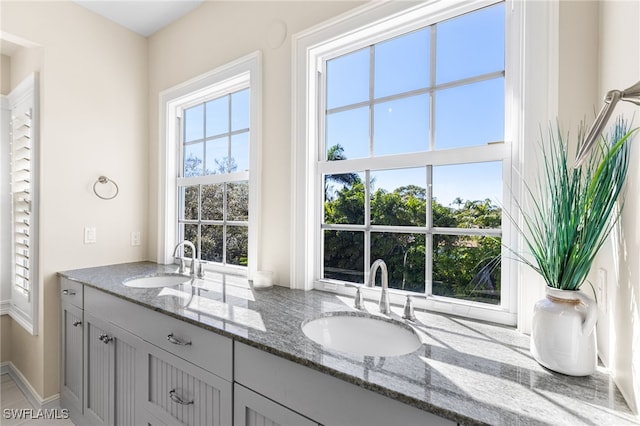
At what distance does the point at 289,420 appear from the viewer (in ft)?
3.05

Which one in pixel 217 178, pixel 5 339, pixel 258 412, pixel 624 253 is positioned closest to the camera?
pixel 624 253

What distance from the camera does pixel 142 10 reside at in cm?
220

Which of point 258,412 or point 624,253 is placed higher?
point 624,253

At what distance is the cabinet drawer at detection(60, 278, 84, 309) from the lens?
73.4 inches

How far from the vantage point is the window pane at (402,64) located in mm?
1407

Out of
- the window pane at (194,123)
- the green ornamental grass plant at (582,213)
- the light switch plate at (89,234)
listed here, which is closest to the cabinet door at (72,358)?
the light switch plate at (89,234)

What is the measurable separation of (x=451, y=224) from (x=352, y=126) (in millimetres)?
676

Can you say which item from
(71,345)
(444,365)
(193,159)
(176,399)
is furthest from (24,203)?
(444,365)

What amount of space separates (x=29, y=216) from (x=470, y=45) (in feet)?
9.20

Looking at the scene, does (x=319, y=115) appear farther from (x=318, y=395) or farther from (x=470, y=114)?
(x=318, y=395)

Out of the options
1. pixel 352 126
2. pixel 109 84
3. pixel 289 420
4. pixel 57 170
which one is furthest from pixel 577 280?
pixel 109 84

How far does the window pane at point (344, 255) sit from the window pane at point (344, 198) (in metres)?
0.07

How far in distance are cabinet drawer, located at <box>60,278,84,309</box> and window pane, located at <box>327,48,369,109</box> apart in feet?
5.83

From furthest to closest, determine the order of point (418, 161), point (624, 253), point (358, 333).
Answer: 1. point (418, 161)
2. point (358, 333)
3. point (624, 253)
